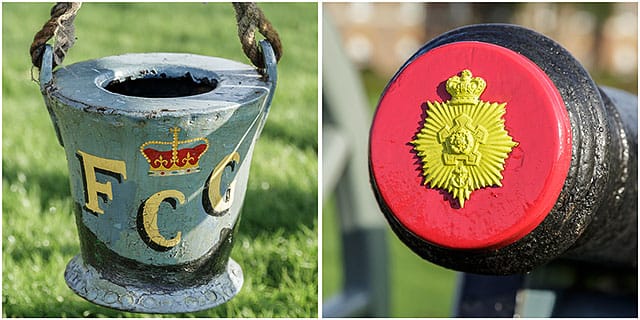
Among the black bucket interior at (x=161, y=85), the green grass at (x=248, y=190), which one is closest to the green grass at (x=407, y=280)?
the green grass at (x=248, y=190)

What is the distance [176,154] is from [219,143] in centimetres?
5

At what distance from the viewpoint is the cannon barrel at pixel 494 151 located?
583 mm

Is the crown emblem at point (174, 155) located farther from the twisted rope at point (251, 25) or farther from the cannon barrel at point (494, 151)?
the cannon barrel at point (494, 151)

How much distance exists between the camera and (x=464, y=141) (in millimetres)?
585

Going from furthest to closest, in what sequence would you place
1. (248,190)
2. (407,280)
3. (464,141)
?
(407,280)
(248,190)
(464,141)

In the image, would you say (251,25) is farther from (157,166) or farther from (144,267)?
(144,267)

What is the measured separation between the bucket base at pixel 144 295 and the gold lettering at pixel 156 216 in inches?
3.1

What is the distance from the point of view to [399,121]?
627 mm

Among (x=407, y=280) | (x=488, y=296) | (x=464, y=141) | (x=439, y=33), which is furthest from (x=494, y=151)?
(x=439, y=33)

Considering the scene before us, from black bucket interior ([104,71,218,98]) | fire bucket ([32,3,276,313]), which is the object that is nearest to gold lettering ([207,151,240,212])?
fire bucket ([32,3,276,313])

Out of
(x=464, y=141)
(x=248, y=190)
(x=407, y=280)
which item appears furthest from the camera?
(x=407, y=280)

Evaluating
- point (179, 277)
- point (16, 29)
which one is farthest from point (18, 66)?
point (179, 277)

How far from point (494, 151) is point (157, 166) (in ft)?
1.51

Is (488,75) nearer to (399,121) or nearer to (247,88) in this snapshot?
(399,121)
